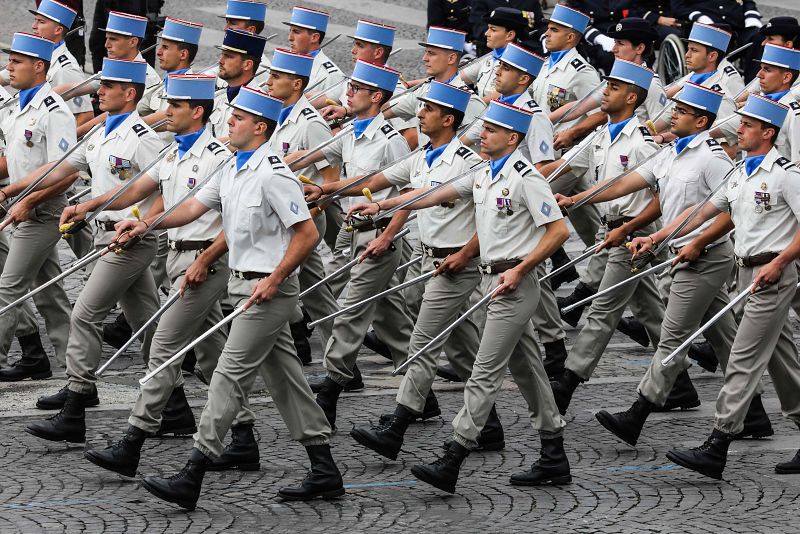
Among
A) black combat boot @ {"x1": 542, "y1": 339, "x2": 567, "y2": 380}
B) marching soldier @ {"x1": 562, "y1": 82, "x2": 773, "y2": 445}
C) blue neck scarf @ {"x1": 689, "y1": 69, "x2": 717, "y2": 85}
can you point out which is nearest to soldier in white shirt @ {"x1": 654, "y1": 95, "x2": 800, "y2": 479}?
marching soldier @ {"x1": 562, "y1": 82, "x2": 773, "y2": 445}

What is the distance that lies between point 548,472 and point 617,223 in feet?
7.53

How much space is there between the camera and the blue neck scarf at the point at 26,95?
10555mm

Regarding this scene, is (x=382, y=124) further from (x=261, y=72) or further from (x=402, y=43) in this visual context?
(x=402, y=43)

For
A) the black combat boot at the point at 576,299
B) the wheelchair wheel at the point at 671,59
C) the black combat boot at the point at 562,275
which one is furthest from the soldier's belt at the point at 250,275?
the wheelchair wheel at the point at 671,59

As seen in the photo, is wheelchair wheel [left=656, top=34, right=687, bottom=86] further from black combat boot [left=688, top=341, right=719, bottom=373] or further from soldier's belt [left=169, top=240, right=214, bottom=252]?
soldier's belt [left=169, top=240, right=214, bottom=252]

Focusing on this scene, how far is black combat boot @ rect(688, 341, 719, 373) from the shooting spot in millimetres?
10875

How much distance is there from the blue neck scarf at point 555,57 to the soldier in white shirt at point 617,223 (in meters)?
2.08

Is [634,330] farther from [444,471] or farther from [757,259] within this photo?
[444,471]

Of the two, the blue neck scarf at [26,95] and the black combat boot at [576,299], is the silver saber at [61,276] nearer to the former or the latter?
the blue neck scarf at [26,95]

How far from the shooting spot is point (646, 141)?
10109mm

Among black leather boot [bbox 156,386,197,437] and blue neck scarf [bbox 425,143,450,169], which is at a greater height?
blue neck scarf [bbox 425,143,450,169]

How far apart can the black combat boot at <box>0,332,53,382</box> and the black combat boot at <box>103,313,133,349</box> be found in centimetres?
87

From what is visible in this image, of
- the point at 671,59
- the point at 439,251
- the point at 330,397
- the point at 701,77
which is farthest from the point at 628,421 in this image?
the point at 671,59

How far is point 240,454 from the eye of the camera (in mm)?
8672
